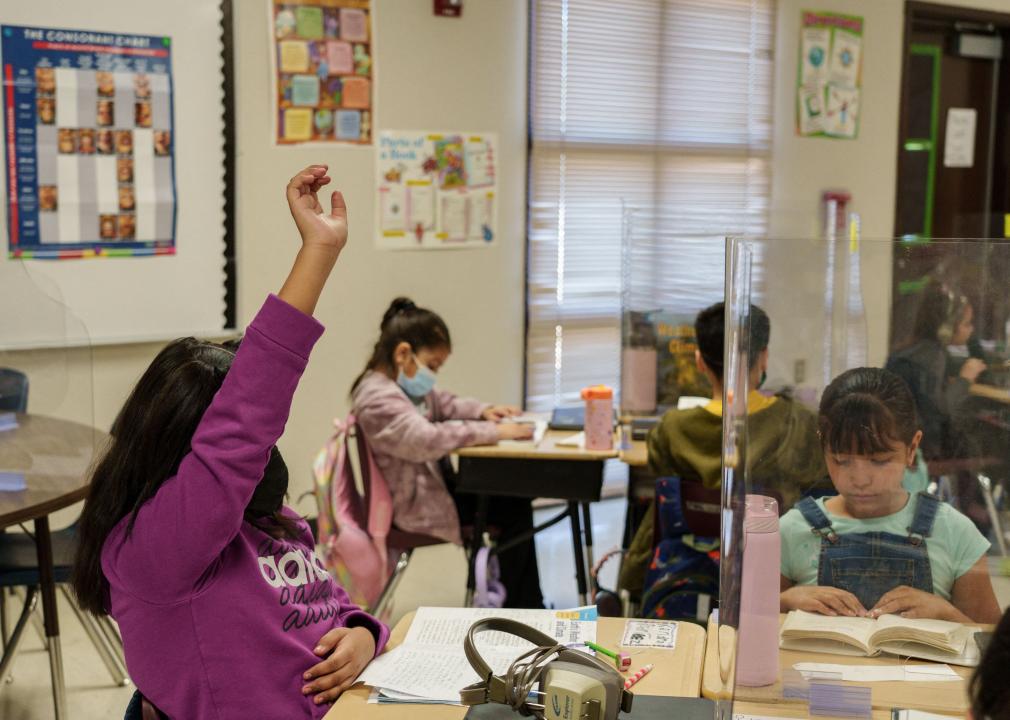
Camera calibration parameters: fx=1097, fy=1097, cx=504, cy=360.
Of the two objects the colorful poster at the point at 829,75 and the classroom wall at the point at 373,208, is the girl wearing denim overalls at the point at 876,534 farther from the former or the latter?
the colorful poster at the point at 829,75

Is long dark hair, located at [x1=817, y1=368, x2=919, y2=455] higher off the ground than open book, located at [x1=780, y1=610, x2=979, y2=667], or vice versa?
long dark hair, located at [x1=817, y1=368, x2=919, y2=455]

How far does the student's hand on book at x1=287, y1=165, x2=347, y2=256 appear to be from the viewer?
1.32m

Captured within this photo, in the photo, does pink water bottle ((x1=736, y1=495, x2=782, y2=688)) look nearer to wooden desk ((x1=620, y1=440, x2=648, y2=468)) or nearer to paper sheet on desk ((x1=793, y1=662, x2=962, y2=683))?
paper sheet on desk ((x1=793, y1=662, x2=962, y2=683))

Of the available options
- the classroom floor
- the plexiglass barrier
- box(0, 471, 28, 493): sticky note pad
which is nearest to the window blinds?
the classroom floor

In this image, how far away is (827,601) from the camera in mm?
1327

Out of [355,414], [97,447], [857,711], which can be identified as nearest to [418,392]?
[355,414]

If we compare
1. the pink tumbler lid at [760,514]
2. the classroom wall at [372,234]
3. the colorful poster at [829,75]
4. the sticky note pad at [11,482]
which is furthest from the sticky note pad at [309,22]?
the pink tumbler lid at [760,514]

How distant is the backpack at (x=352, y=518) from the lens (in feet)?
9.71

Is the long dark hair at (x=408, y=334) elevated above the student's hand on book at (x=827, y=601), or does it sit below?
above

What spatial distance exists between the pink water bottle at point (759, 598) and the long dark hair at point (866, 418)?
11 cm

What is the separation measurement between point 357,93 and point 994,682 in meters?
3.59

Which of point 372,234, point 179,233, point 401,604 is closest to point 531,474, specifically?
point 401,604

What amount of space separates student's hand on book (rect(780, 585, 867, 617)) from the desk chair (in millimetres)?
1609

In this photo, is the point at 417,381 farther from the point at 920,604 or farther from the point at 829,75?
the point at 829,75
